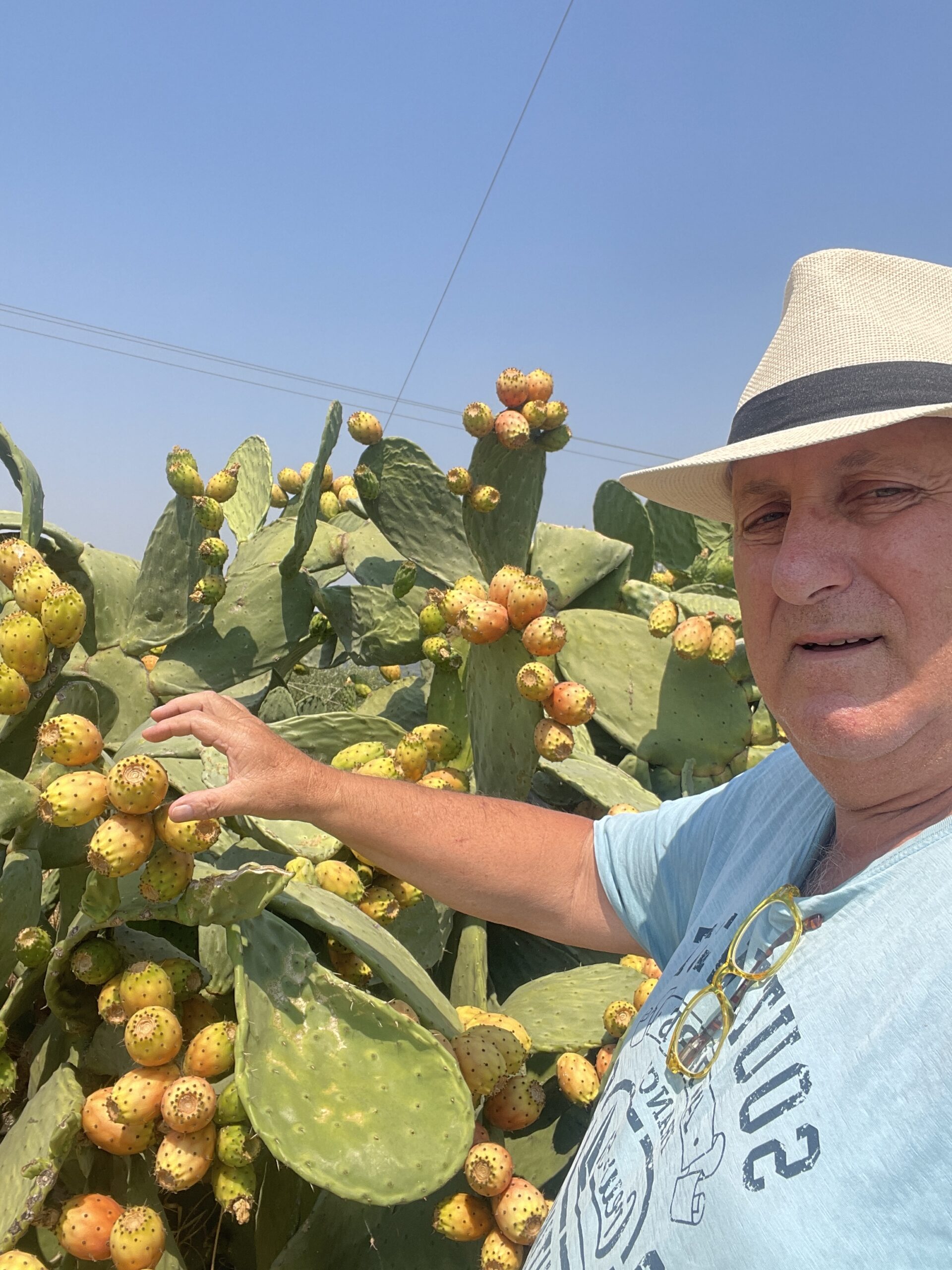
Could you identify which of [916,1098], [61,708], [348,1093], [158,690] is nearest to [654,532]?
[158,690]

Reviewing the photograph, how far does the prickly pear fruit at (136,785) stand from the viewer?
112 centimetres

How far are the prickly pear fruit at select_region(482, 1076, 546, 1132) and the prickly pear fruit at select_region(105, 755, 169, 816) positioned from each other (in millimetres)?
683

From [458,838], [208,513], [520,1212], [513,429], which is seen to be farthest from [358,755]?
[513,429]

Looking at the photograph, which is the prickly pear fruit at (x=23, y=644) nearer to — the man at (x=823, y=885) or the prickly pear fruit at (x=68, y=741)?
the prickly pear fruit at (x=68, y=741)

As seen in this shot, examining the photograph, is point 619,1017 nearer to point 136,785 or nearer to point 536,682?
point 536,682

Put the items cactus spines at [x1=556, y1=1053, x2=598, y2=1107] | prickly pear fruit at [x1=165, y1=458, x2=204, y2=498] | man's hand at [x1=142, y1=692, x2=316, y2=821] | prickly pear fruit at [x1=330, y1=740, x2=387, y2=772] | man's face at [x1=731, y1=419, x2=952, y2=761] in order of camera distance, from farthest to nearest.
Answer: prickly pear fruit at [x1=165, y1=458, x2=204, y2=498] → prickly pear fruit at [x1=330, y1=740, x2=387, y2=772] → cactus spines at [x1=556, y1=1053, x2=598, y2=1107] → man's hand at [x1=142, y1=692, x2=316, y2=821] → man's face at [x1=731, y1=419, x2=952, y2=761]

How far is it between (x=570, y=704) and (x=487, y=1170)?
802 millimetres

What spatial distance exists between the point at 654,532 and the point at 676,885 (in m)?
2.14

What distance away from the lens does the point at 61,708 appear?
5.29ft

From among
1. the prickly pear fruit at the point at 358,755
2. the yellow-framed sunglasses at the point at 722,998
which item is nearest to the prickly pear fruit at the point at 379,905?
the prickly pear fruit at the point at 358,755

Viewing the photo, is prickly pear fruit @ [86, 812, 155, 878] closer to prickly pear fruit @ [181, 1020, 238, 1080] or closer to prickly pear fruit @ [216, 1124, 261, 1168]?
prickly pear fruit @ [181, 1020, 238, 1080]

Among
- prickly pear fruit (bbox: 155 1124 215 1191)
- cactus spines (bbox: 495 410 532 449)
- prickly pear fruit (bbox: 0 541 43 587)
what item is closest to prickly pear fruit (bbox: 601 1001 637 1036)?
prickly pear fruit (bbox: 155 1124 215 1191)

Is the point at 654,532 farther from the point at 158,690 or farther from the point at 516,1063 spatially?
the point at 516,1063

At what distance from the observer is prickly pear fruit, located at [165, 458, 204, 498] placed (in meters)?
2.10
